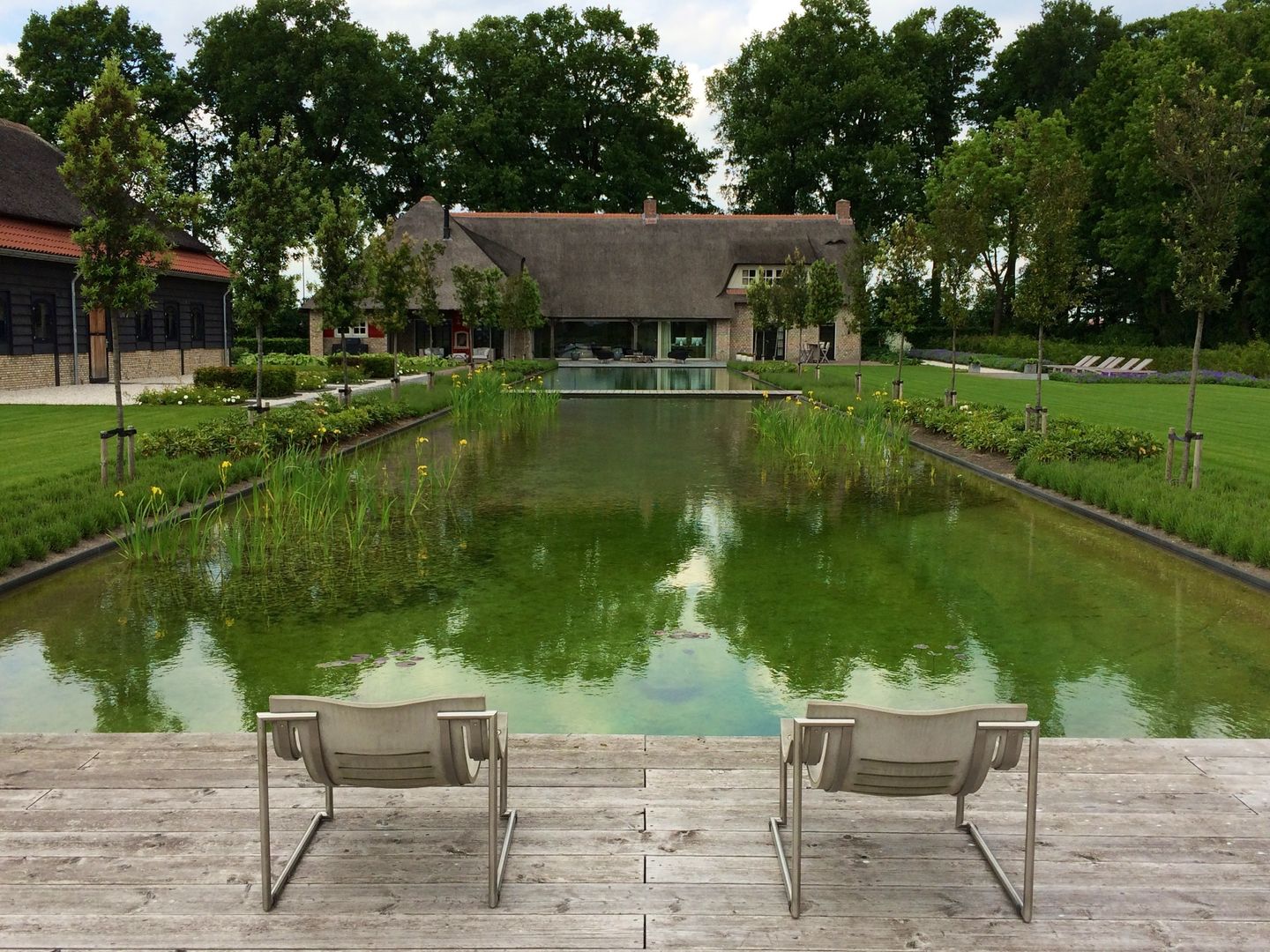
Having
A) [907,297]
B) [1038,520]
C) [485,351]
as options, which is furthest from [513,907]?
[485,351]

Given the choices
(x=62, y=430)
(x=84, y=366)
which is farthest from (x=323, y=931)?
(x=84, y=366)

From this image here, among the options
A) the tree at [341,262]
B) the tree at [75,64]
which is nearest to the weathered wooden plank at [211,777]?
the tree at [341,262]

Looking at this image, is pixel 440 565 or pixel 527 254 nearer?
pixel 440 565

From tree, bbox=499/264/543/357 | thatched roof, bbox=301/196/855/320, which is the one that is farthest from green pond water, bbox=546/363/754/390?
thatched roof, bbox=301/196/855/320

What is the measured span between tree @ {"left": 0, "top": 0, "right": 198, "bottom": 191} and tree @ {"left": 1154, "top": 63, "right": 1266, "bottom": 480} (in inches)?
1583

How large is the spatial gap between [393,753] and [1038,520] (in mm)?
9958

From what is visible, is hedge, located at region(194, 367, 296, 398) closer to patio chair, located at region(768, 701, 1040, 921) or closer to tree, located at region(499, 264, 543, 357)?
tree, located at region(499, 264, 543, 357)

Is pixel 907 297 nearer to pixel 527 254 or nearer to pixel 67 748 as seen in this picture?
pixel 67 748

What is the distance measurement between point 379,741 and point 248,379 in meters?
24.0

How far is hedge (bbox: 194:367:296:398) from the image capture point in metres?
25.5

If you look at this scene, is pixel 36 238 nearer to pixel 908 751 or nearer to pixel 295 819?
pixel 295 819

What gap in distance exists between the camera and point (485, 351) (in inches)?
1841

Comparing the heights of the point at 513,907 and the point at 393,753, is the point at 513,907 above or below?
below

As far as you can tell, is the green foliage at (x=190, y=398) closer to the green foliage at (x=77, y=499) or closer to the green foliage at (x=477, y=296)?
the green foliage at (x=77, y=499)
